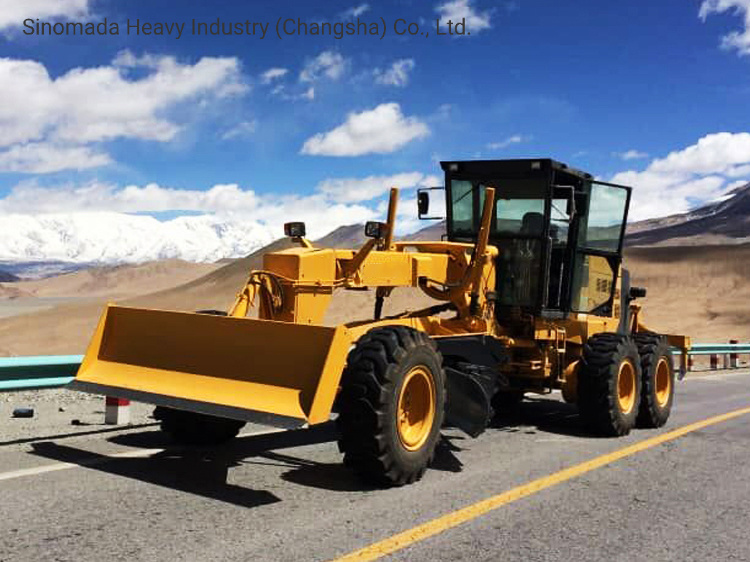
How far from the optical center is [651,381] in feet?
28.3

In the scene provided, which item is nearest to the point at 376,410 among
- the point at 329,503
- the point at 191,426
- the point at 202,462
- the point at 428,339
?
the point at 329,503

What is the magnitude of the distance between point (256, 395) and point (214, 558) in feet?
5.00

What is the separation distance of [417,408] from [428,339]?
0.53 metres

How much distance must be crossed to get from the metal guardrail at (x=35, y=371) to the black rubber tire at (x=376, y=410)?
2939mm

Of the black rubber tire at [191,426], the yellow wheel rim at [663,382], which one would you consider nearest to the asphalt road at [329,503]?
the black rubber tire at [191,426]

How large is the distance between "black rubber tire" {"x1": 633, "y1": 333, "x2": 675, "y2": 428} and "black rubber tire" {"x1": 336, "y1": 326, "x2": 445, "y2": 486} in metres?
4.11

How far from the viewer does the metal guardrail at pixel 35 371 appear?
22.1 ft

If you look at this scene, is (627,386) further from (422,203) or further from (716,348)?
(716,348)

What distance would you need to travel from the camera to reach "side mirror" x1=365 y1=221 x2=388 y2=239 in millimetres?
6180

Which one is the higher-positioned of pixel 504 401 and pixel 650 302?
pixel 650 302

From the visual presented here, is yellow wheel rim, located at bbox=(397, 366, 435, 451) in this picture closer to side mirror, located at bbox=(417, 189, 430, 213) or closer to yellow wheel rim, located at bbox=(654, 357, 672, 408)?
side mirror, located at bbox=(417, 189, 430, 213)

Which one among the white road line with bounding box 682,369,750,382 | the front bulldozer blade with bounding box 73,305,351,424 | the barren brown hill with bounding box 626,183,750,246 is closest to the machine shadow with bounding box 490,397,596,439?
the front bulldozer blade with bounding box 73,305,351,424

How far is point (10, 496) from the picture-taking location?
4770mm

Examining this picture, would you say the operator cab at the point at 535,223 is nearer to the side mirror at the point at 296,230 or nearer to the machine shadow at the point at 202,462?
the side mirror at the point at 296,230
